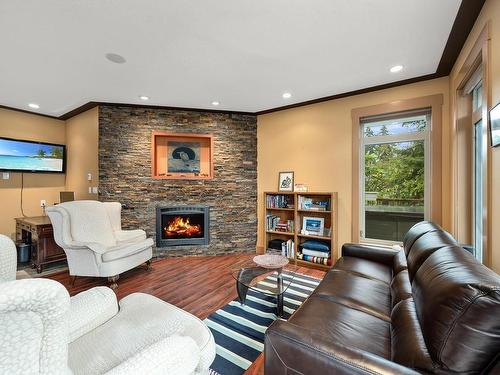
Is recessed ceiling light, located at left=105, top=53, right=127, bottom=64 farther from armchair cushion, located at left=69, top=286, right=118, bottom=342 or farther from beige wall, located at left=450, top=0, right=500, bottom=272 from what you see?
beige wall, located at left=450, top=0, right=500, bottom=272

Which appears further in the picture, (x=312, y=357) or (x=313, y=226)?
(x=313, y=226)

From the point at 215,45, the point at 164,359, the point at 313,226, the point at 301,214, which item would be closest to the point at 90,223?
the point at 215,45

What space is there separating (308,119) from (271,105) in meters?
0.63

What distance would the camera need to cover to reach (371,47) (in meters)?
2.16

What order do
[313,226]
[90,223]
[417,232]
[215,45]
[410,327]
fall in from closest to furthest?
[410,327] < [417,232] < [215,45] < [90,223] < [313,226]

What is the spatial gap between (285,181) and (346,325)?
2.73 m

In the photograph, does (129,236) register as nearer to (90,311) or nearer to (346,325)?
(90,311)

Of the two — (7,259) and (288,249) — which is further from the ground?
(7,259)

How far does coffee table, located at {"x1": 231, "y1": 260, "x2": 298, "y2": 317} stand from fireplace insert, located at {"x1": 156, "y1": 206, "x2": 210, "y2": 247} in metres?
1.61

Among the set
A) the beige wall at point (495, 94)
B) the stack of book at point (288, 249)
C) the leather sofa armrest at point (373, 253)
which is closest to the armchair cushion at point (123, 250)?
the stack of book at point (288, 249)

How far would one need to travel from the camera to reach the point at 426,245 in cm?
155

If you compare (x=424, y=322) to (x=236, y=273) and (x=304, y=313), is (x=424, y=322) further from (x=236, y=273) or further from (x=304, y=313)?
(x=236, y=273)

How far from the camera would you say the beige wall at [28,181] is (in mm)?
3838

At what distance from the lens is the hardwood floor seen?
240 centimetres
